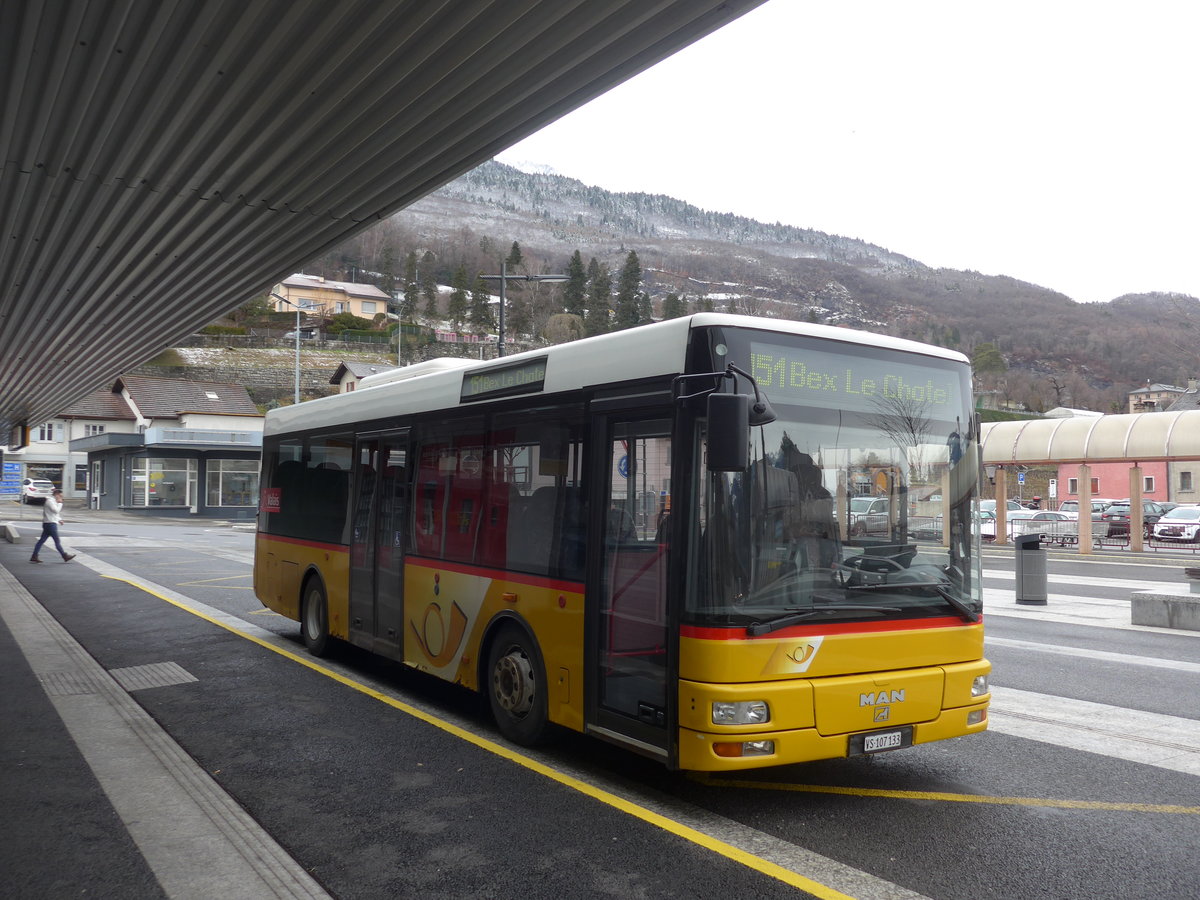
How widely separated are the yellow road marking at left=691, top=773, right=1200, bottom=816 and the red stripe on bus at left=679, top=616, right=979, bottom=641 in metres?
1.02

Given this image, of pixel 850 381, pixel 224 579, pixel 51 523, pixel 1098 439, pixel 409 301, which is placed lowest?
pixel 224 579

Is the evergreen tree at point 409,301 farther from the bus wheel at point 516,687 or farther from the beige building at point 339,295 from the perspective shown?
the bus wheel at point 516,687

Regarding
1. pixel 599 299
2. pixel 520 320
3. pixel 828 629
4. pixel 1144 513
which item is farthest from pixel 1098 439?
pixel 599 299

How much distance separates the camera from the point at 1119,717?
27.1 feet

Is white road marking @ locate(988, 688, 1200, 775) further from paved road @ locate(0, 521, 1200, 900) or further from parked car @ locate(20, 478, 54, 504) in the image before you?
parked car @ locate(20, 478, 54, 504)

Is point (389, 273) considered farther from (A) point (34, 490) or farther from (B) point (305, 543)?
(B) point (305, 543)

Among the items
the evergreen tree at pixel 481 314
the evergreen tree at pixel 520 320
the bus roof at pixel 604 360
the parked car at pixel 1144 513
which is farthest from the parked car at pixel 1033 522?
the evergreen tree at pixel 481 314

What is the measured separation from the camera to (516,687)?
275 inches

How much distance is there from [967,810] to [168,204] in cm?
869

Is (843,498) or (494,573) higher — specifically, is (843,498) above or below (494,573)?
above

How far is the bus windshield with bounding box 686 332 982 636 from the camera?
5.39 m

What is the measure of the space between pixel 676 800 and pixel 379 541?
4.31 meters

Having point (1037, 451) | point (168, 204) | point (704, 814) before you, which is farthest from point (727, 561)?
point (1037, 451)

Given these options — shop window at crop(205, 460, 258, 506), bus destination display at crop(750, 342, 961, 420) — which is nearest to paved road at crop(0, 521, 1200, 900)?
bus destination display at crop(750, 342, 961, 420)
